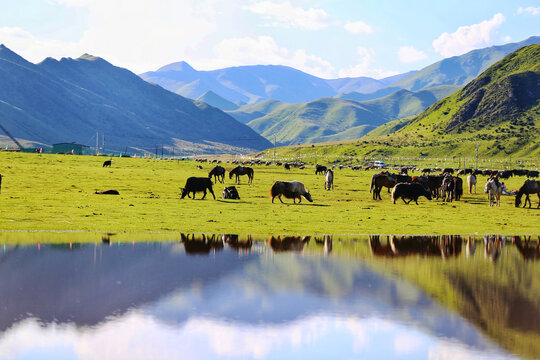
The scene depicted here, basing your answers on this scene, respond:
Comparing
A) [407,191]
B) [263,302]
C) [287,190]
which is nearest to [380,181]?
[407,191]

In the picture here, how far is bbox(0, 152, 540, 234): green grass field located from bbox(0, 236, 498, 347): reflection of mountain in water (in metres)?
8.11

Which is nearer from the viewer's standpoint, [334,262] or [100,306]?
[100,306]

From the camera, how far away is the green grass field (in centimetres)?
3225

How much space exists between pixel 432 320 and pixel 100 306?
8351 mm

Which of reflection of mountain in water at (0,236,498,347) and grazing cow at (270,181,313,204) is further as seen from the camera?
grazing cow at (270,181,313,204)

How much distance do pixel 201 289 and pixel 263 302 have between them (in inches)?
91.6

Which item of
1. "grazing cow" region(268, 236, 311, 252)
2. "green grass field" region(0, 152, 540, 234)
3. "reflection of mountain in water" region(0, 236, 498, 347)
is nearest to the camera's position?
"reflection of mountain in water" region(0, 236, 498, 347)

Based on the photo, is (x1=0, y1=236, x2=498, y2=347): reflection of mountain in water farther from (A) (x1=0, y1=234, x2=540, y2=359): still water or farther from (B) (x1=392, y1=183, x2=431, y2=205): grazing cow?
(B) (x1=392, y1=183, x2=431, y2=205): grazing cow

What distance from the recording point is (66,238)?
27000 mm

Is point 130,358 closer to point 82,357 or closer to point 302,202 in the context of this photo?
point 82,357

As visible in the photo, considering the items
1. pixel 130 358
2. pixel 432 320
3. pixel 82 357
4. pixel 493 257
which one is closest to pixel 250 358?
pixel 130 358

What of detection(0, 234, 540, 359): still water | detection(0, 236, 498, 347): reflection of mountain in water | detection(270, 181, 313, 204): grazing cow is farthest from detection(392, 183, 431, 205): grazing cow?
detection(0, 236, 498, 347): reflection of mountain in water

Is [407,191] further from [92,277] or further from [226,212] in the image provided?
[92,277]

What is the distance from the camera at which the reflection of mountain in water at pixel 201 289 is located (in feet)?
48.0
